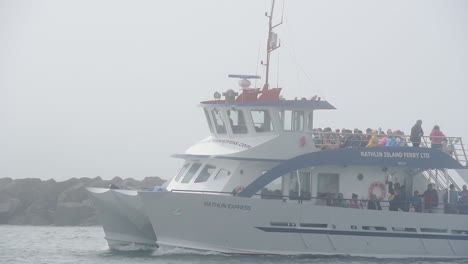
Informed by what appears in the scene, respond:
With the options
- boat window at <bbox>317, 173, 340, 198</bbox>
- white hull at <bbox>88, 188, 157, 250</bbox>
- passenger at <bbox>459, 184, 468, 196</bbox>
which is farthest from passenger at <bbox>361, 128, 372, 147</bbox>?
white hull at <bbox>88, 188, 157, 250</bbox>

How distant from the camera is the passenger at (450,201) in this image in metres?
29.7

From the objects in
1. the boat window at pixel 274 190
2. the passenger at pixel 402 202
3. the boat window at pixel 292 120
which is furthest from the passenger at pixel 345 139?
the boat window at pixel 274 190

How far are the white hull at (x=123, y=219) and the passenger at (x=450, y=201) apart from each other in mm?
7664

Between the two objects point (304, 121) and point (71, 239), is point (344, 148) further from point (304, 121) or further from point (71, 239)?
point (71, 239)

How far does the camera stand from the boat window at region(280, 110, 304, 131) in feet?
95.0

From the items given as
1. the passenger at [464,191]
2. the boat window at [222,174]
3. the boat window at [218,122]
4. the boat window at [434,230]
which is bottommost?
the boat window at [434,230]

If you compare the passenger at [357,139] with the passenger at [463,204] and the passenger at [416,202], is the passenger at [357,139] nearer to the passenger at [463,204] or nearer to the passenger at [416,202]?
the passenger at [416,202]

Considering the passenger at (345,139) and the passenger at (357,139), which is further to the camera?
the passenger at (357,139)

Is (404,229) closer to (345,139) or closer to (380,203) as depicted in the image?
(380,203)

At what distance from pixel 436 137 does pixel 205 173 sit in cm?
624

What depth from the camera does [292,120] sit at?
95.3 feet

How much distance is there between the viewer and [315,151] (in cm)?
2859

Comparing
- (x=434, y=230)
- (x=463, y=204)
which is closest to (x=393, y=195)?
(x=434, y=230)

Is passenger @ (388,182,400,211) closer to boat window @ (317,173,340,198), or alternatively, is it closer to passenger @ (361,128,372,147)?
passenger @ (361,128,372,147)
